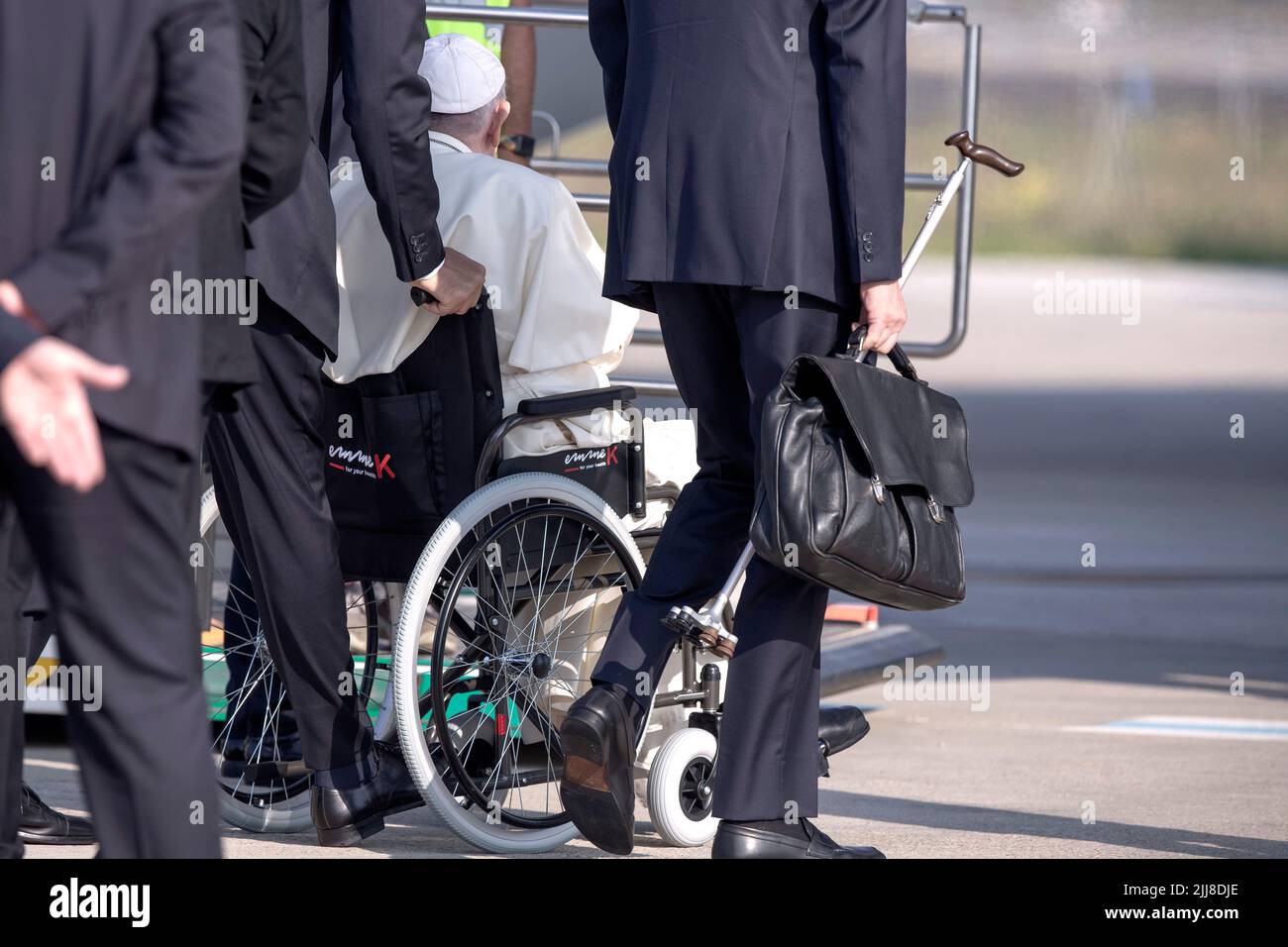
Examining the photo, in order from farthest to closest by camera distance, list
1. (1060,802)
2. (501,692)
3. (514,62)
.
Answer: (514,62) < (1060,802) < (501,692)

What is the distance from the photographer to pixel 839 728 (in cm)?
338

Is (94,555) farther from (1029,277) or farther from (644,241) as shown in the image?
(1029,277)

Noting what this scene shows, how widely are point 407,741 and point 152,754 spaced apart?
3.92 feet

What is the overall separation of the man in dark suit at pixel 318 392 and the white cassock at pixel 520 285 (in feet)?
0.73

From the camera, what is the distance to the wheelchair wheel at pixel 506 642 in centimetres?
310

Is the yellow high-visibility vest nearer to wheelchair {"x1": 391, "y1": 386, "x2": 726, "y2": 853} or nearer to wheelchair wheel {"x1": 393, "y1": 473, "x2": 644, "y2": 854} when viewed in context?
wheelchair {"x1": 391, "y1": 386, "x2": 726, "y2": 853}

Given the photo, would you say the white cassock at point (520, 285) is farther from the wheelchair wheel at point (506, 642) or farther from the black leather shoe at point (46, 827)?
the black leather shoe at point (46, 827)

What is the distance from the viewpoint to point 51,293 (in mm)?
1817

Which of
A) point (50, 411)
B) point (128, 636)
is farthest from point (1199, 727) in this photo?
point (50, 411)

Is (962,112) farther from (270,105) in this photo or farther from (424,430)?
(270,105)

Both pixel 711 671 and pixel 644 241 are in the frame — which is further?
pixel 711 671

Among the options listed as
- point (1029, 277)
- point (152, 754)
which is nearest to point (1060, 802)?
point (152, 754)

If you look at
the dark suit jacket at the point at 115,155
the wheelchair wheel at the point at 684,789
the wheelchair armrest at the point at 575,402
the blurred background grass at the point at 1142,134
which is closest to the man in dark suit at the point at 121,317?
the dark suit jacket at the point at 115,155

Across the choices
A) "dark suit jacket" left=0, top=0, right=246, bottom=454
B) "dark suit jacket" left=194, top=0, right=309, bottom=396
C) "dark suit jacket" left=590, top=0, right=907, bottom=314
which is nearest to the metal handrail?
"dark suit jacket" left=590, top=0, right=907, bottom=314
